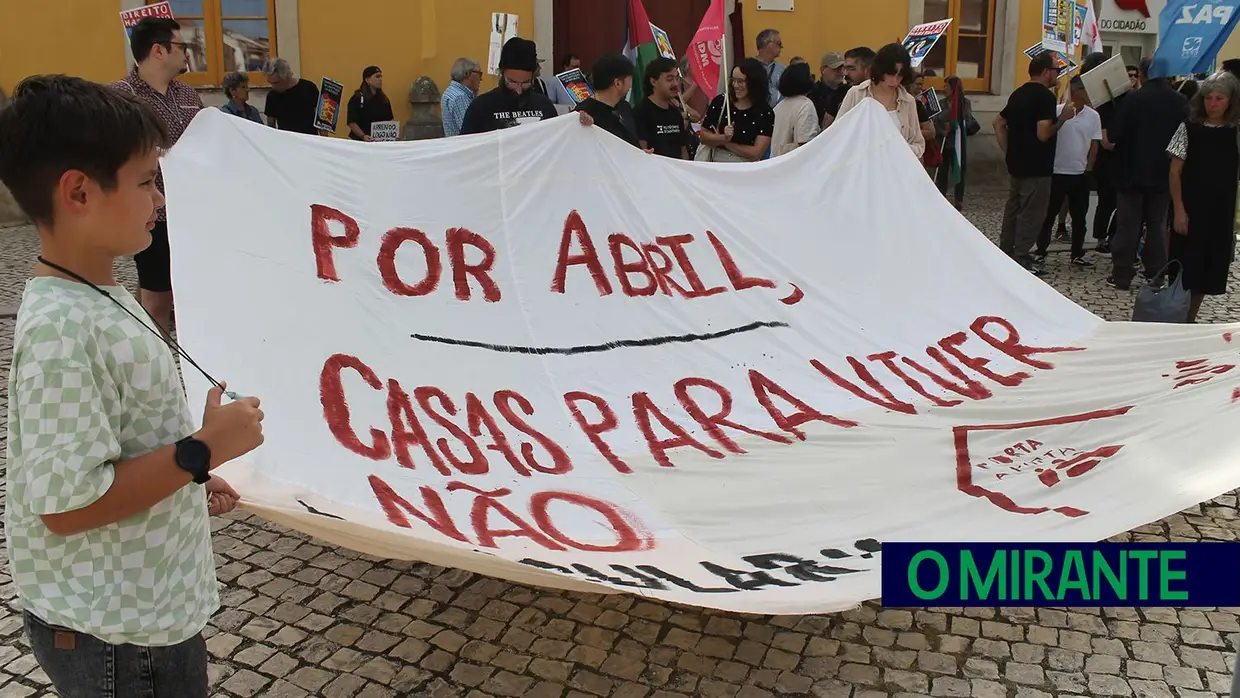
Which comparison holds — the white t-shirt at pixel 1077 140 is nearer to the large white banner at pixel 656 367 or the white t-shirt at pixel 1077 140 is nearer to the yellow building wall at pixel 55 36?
the large white banner at pixel 656 367

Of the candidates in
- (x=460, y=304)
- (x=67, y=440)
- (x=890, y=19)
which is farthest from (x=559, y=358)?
(x=890, y=19)

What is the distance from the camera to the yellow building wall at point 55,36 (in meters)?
10.7

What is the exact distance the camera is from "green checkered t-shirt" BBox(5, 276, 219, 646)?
140cm

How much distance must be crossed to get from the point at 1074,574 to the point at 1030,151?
7284mm

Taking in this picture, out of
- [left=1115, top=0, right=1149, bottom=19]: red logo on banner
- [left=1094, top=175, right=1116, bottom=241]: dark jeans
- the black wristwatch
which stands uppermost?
[left=1115, top=0, right=1149, bottom=19]: red logo on banner

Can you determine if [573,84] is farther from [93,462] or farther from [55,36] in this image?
[93,462]

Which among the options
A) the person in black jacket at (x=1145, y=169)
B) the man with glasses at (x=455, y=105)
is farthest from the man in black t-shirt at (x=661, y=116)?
the person in black jacket at (x=1145, y=169)

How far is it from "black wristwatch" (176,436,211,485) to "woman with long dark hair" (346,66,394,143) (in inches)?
373

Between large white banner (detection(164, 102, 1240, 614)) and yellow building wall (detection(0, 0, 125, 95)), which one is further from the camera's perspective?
yellow building wall (detection(0, 0, 125, 95))

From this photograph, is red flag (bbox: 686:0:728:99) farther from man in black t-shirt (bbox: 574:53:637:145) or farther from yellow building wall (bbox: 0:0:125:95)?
yellow building wall (bbox: 0:0:125:95)

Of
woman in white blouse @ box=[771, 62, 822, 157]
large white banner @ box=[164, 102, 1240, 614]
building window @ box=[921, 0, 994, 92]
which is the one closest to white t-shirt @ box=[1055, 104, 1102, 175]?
woman in white blouse @ box=[771, 62, 822, 157]

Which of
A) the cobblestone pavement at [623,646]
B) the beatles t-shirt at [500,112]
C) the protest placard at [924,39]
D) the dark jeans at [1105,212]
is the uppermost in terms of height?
the protest placard at [924,39]

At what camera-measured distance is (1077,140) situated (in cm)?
876

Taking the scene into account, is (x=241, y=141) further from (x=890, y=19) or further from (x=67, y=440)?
(x=890, y=19)
